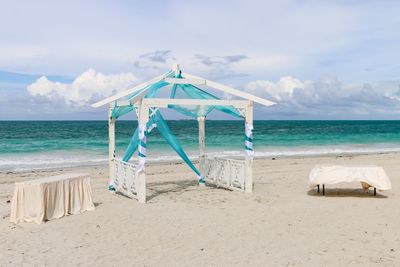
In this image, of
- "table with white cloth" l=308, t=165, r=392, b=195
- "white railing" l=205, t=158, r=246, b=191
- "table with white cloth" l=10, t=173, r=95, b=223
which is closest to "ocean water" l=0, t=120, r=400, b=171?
"white railing" l=205, t=158, r=246, b=191

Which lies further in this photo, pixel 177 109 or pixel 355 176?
pixel 177 109

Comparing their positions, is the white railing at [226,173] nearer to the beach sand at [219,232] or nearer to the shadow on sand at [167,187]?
the beach sand at [219,232]

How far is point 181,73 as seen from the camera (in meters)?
11.3

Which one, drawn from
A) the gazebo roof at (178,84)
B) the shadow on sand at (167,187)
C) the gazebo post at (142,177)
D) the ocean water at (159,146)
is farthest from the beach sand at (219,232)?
the ocean water at (159,146)

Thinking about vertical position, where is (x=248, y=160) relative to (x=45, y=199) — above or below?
above

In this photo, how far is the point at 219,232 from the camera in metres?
7.46

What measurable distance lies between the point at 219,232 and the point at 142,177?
3.02m

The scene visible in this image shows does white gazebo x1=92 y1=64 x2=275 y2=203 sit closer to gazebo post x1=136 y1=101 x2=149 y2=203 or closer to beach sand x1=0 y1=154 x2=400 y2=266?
gazebo post x1=136 y1=101 x2=149 y2=203

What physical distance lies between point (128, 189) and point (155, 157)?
14.1m

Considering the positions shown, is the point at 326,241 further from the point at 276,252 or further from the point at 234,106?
the point at 234,106

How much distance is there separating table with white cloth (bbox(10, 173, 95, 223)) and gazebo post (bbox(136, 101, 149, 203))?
146cm

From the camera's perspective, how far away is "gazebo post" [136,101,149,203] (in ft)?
31.7

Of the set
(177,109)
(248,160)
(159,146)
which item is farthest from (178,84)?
(159,146)

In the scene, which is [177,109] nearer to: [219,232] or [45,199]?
[45,199]
